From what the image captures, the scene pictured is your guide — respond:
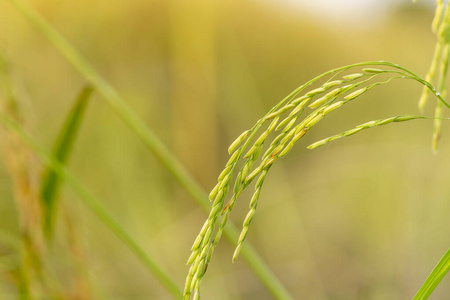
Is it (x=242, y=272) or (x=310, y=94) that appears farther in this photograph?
(x=242, y=272)

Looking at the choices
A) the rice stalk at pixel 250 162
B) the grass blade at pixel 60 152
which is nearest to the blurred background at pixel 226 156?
the grass blade at pixel 60 152

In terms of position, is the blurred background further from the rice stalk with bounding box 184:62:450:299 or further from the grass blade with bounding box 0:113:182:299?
the rice stalk with bounding box 184:62:450:299

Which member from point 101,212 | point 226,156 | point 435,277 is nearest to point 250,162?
point 435,277

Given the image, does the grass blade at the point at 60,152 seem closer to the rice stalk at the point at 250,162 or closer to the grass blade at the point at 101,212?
the grass blade at the point at 101,212

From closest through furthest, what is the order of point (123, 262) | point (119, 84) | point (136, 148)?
point (123, 262), point (136, 148), point (119, 84)

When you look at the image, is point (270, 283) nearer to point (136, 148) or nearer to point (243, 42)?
point (136, 148)

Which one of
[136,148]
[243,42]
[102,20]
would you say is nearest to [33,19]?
[136,148]
